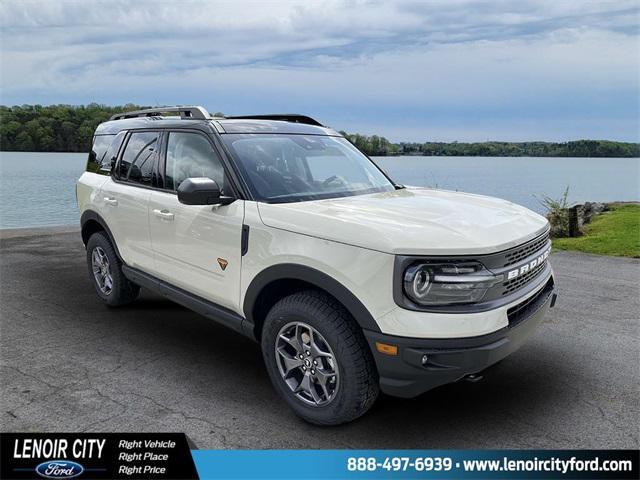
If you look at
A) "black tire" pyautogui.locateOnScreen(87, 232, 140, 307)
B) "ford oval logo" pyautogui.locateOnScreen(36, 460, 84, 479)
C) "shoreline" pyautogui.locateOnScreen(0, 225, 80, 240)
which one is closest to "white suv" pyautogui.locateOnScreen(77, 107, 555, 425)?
"black tire" pyautogui.locateOnScreen(87, 232, 140, 307)

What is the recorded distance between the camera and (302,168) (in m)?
4.13

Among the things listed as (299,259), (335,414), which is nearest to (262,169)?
(299,259)

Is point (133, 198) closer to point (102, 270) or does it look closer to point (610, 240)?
point (102, 270)

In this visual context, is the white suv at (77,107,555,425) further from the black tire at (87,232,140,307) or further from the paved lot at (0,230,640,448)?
the black tire at (87,232,140,307)

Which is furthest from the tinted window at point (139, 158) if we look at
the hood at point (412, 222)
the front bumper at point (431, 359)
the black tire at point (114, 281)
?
the front bumper at point (431, 359)

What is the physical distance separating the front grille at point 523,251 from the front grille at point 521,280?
0.11 meters

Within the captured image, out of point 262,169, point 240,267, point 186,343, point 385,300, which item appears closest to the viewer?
point 385,300

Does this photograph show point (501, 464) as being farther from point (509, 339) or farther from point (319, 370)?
point (319, 370)

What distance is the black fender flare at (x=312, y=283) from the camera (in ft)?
9.39

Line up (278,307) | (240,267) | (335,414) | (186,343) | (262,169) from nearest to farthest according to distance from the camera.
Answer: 1. (335,414)
2. (278,307)
3. (240,267)
4. (262,169)
5. (186,343)

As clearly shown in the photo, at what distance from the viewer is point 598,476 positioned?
2.86 metres

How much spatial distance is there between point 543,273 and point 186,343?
3.09 m

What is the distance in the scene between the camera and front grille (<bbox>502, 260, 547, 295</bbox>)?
302 centimetres

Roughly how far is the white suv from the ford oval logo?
1.25m
